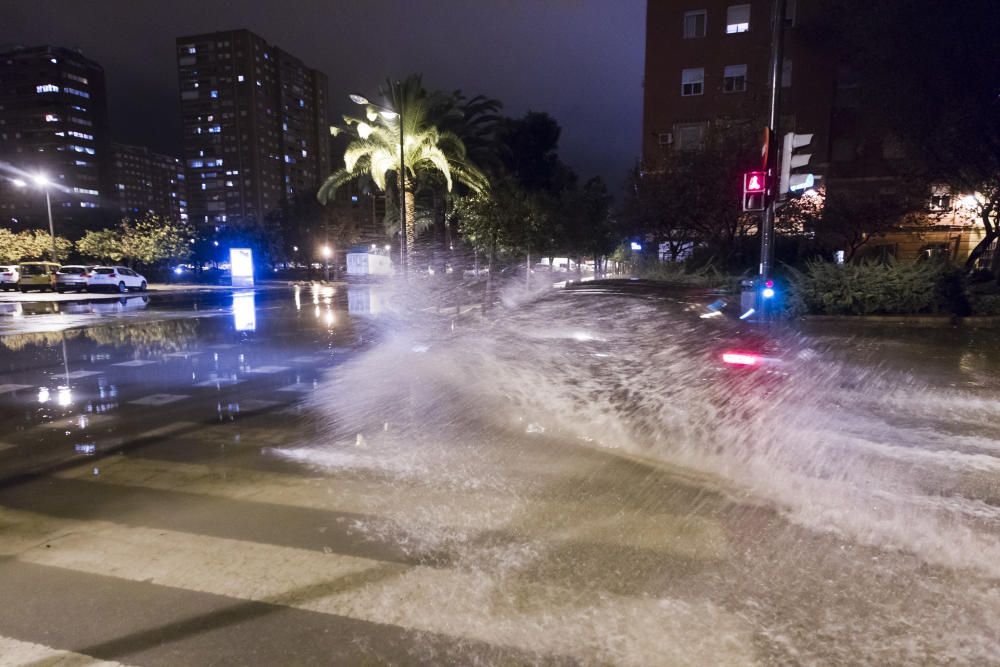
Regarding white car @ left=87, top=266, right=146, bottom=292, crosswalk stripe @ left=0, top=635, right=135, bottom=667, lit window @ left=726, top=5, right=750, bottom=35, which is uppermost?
lit window @ left=726, top=5, right=750, bottom=35

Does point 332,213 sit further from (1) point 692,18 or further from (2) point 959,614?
(2) point 959,614

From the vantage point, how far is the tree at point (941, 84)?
16094 mm

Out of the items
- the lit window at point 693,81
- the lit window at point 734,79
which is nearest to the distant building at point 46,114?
the lit window at point 693,81

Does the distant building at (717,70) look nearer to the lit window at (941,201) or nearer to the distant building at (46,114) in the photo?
the lit window at (941,201)

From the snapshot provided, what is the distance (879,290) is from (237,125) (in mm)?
138790

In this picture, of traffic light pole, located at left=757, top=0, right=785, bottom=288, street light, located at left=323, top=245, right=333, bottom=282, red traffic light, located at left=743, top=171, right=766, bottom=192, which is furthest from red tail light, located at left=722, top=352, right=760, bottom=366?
street light, located at left=323, top=245, right=333, bottom=282

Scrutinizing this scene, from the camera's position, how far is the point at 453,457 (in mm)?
5320

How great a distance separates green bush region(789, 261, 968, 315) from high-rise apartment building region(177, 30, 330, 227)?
126827mm

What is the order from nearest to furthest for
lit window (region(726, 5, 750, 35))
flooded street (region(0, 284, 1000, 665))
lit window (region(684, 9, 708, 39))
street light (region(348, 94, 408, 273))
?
flooded street (region(0, 284, 1000, 665)) < street light (region(348, 94, 408, 273)) < lit window (region(726, 5, 750, 35)) < lit window (region(684, 9, 708, 39))

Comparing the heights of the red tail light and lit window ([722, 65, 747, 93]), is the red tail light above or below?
below

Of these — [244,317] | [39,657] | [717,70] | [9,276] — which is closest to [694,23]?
[717,70]

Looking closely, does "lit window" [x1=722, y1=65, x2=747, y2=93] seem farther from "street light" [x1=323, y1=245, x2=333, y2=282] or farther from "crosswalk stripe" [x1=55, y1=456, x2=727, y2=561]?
"street light" [x1=323, y1=245, x2=333, y2=282]

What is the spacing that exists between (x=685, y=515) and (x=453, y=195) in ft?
74.4

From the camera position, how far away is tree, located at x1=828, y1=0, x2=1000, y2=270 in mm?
16094
